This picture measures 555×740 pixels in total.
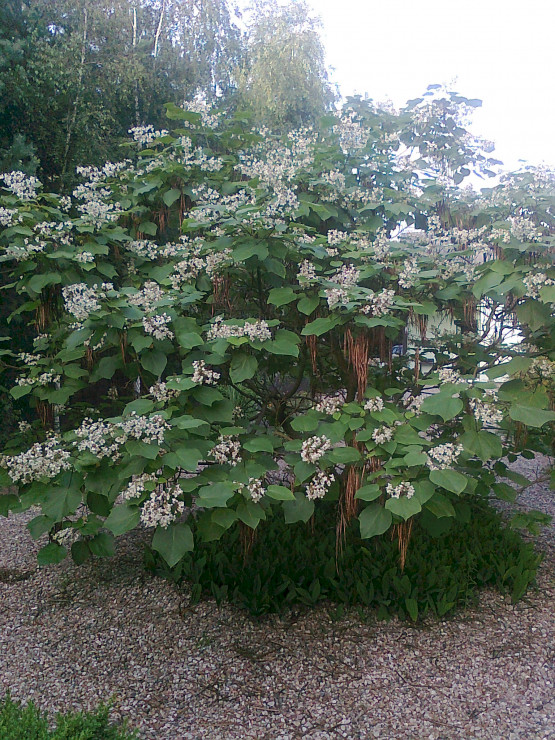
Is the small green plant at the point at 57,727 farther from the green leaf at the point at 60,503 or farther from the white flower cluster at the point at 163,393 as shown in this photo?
the white flower cluster at the point at 163,393

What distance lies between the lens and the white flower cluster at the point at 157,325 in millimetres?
2295

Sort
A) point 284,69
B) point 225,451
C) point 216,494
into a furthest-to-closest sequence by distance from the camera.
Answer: point 284,69
point 225,451
point 216,494

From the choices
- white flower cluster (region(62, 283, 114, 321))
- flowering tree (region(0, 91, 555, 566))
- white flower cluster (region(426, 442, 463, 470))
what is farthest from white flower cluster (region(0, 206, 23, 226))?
white flower cluster (region(426, 442, 463, 470))

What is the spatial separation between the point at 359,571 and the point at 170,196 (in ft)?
7.18

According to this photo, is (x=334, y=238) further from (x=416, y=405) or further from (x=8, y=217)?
(x=8, y=217)

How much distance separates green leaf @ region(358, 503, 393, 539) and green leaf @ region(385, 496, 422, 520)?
0.17 metres

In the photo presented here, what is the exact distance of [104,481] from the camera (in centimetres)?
217

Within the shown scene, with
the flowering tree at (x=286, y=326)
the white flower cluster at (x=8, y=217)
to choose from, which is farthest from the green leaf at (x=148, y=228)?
the white flower cluster at (x=8, y=217)

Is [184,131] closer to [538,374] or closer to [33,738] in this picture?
[538,374]

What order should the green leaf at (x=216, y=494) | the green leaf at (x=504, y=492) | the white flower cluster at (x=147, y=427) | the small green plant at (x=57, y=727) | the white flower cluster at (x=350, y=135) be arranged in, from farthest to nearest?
the white flower cluster at (x=350, y=135) → the green leaf at (x=504, y=492) → the white flower cluster at (x=147, y=427) → the green leaf at (x=216, y=494) → the small green plant at (x=57, y=727)

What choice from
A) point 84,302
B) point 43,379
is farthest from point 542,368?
point 43,379

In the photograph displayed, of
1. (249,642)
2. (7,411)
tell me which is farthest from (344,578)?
(7,411)

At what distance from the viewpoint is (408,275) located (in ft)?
8.25

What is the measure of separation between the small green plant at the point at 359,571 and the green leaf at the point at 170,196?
1.89m
